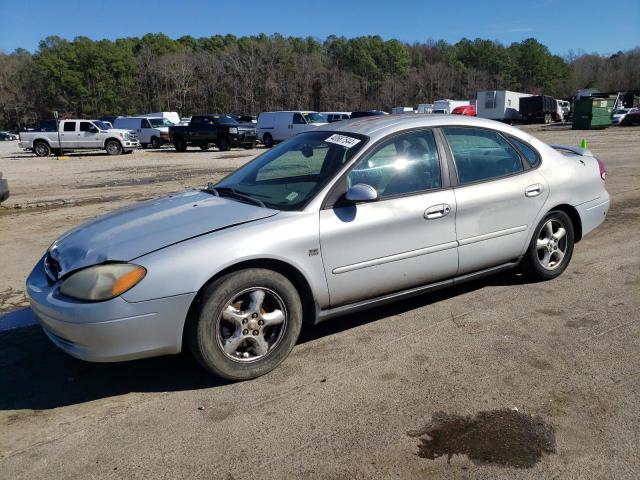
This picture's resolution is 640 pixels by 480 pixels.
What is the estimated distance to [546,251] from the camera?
15.6 feet

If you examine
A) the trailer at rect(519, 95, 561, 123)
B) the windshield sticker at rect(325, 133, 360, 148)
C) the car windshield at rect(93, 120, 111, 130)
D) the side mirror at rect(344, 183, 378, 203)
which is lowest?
the side mirror at rect(344, 183, 378, 203)

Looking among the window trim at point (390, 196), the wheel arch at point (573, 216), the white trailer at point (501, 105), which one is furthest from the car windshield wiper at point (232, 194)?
the white trailer at point (501, 105)

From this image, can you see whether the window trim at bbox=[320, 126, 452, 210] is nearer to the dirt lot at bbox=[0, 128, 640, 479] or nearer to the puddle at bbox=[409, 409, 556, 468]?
the dirt lot at bbox=[0, 128, 640, 479]

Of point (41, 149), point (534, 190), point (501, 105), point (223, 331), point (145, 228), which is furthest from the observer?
point (501, 105)

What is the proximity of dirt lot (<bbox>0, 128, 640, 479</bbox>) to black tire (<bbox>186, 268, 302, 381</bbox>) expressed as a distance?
0.11 m

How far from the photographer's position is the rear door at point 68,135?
25766mm

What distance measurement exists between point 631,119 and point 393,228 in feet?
143

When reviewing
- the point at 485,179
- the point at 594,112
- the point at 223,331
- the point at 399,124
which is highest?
the point at 594,112

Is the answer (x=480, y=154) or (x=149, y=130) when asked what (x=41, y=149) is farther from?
(x=480, y=154)

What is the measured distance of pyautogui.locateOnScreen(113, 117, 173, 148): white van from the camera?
101 ft

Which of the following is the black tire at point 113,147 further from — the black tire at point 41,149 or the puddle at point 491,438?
the puddle at point 491,438

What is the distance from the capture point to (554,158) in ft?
15.6

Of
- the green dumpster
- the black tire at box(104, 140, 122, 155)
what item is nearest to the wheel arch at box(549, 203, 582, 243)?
the black tire at box(104, 140, 122, 155)

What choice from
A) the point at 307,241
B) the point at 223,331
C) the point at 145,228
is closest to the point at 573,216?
the point at 307,241
